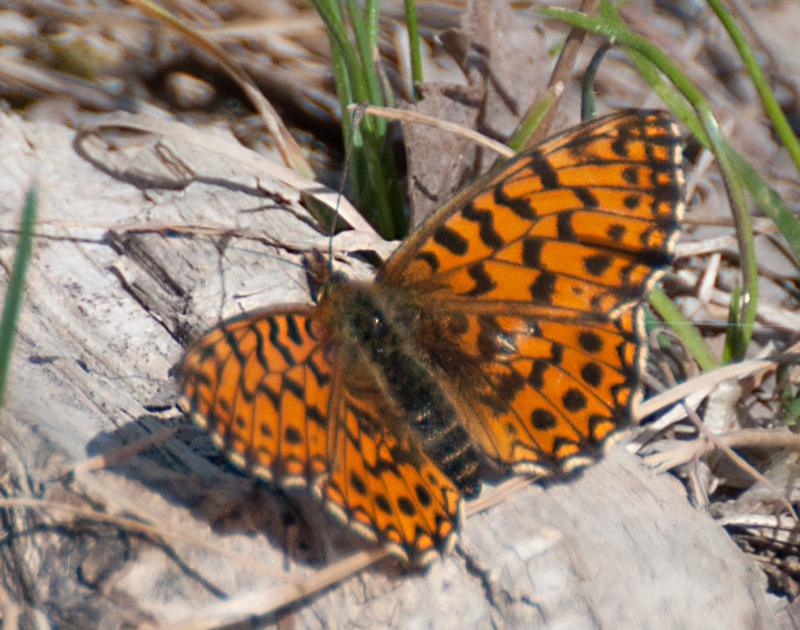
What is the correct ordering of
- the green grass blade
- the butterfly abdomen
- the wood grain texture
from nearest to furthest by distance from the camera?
1. the green grass blade
2. the wood grain texture
3. the butterfly abdomen

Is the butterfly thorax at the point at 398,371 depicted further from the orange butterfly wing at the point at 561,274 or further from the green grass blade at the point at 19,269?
the green grass blade at the point at 19,269

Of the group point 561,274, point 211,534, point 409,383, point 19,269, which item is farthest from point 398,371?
point 19,269

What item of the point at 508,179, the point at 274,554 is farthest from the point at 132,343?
the point at 508,179

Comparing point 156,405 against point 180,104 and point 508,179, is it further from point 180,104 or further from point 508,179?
point 180,104

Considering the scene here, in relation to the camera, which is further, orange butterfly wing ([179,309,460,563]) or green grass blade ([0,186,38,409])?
orange butterfly wing ([179,309,460,563])

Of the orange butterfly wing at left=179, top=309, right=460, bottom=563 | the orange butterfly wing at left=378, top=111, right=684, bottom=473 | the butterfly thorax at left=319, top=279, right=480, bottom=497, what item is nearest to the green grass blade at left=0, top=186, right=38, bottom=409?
the orange butterfly wing at left=179, top=309, right=460, bottom=563

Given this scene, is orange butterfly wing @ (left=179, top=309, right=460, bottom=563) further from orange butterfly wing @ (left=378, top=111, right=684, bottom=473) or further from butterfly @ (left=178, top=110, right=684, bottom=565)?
orange butterfly wing @ (left=378, top=111, right=684, bottom=473)

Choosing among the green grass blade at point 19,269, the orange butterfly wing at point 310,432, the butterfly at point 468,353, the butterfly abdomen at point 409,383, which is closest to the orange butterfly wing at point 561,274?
the butterfly at point 468,353

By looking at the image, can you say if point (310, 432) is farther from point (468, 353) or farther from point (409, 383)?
point (468, 353)
